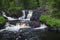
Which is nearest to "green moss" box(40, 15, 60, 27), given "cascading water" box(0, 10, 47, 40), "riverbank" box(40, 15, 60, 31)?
"riverbank" box(40, 15, 60, 31)

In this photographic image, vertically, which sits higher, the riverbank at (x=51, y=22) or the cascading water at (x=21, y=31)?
the riverbank at (x=51, y=22)

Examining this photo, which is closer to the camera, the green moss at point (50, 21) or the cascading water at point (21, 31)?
the cascading water at point (21, 31)

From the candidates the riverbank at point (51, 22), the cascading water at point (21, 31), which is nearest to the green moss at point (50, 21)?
the riverbank at point (51, 22)

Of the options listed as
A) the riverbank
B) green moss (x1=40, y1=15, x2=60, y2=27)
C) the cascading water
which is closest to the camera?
the cascading water

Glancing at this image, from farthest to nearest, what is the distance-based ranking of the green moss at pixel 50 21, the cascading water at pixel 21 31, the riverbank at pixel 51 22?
the green moss at pixel 50 21
the riverbank at pixel 51 22
the cascading water at pixel 21 31

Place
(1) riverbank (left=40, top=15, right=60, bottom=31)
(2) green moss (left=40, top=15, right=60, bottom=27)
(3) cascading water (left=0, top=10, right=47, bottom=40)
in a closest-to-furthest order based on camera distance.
A: (3) cascading water (left=0, top=10, right=47, bottom=40), (1) riverbank (left=40, top=15, right=60, bottom=31), (2) green moss (left=40, top=15, right=60, bottom=27)

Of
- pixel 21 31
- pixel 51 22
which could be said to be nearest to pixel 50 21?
pixel 51 22

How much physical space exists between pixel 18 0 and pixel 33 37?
38.1 metres

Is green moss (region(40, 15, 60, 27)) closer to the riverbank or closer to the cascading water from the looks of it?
the riverbank

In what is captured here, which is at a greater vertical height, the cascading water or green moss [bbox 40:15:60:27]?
green moss [bbox 40:15:60:27]

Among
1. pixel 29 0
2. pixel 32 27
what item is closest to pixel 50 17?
pixel 32 27

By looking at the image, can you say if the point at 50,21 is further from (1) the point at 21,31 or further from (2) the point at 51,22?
(1) the point at 21,31

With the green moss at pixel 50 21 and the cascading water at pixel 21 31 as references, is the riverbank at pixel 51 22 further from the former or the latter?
the cascading water at pixel 21 31

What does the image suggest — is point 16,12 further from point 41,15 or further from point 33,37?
point 33,37
